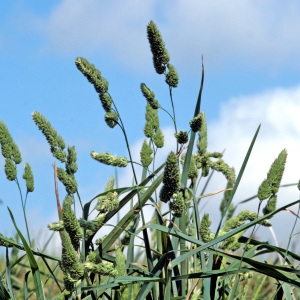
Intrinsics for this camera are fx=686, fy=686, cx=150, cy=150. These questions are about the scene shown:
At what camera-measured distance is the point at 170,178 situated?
170cm

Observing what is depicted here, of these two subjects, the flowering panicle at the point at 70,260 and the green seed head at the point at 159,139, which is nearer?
the flowering panicle at the point at 70,260

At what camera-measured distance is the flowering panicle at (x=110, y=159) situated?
200 cm

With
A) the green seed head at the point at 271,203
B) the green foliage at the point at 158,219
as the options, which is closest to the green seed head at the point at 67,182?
the green foliage at the point at 158,219

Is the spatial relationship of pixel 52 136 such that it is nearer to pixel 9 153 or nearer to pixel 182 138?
pixel 9 153

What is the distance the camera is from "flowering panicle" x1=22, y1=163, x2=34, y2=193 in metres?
2.18

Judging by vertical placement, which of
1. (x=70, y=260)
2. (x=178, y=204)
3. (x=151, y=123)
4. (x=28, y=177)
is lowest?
(x=70, y=260)

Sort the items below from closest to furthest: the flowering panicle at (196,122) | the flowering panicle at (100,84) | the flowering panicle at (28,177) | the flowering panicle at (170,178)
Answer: the flowering panicle at (170,178)
the flowering panicle at (196,122)
the flowering panicle at (100,84)
the flowering panicle at (28,177)

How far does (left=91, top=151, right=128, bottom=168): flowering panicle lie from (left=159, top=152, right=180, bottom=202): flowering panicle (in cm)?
29

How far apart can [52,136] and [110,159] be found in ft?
0.72

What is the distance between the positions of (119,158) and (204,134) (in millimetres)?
368

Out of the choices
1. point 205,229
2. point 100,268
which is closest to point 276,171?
point 205,229

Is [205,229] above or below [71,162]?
below

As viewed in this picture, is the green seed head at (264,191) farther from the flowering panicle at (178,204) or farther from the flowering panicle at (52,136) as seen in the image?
the flowering panicle at (52,136)

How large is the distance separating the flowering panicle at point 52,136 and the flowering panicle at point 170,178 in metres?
0.46
